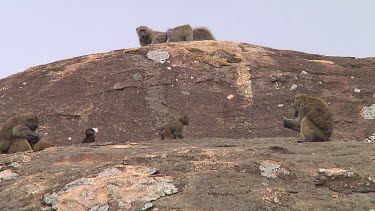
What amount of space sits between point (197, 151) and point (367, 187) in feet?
8.30

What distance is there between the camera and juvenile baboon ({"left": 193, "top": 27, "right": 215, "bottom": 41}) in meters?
22.6

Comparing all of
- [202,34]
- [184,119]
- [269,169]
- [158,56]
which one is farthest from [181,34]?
[269,169]

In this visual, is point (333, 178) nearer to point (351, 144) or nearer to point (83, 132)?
point (351, 144)

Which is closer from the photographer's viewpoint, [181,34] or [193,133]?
[193,133]

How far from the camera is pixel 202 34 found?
2270 centimetres

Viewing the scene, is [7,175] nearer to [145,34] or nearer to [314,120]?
[314,120]

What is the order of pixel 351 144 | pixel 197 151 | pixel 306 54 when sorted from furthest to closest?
pixel 306 54
pixel 351 144
pixel 197 151

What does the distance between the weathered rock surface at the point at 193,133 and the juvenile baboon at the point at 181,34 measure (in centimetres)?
361

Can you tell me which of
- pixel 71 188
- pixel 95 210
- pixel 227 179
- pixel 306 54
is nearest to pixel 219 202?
pixel 227 179

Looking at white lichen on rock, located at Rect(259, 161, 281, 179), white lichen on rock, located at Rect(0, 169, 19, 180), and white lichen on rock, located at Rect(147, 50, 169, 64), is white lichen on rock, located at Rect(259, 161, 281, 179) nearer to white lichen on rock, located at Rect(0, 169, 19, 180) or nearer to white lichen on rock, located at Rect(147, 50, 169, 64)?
white lichen on rock, located at Rect(0, 169, 19, 180)

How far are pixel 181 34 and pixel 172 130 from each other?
347 inches

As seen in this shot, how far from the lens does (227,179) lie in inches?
296

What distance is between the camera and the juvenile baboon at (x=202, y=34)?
22.6 m

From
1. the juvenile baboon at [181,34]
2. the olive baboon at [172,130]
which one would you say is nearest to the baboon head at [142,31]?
the juvenile baboon at [181,34]
